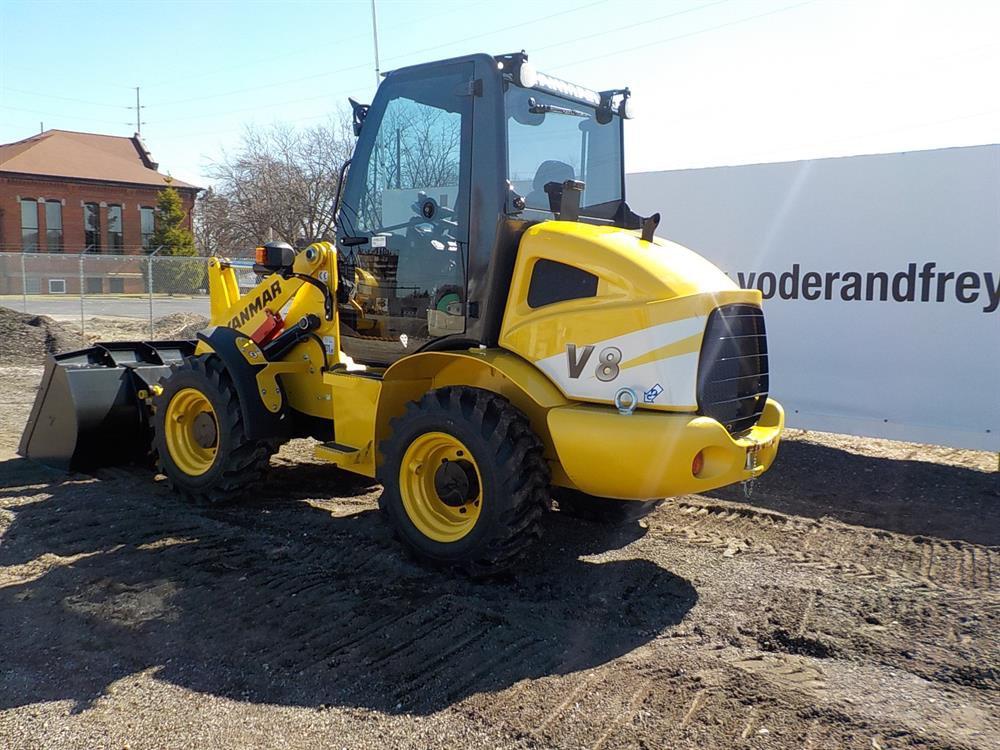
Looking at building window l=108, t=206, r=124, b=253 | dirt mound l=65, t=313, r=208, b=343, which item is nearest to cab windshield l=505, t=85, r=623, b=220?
dirt mound l=65, t=313, r=208, b=343

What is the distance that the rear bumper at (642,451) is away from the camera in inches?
159

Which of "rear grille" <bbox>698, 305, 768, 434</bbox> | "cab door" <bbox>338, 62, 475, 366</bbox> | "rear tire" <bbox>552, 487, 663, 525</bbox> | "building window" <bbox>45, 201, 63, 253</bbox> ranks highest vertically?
"building window" <bbox>45, 201, 63, 253</bbox>

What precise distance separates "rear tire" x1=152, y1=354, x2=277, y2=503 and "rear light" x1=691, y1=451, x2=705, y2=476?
10.1 feet

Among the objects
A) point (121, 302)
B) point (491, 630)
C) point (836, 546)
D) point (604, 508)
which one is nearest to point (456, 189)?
point (604, 508)

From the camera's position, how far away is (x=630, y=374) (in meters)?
4.17

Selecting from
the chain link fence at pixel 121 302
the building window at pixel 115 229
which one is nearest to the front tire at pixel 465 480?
the chain link fence at pixel 121 302

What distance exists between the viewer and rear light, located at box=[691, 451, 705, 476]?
13.5ft

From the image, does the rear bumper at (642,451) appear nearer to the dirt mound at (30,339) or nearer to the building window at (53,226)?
the dirt mound at (30,339)

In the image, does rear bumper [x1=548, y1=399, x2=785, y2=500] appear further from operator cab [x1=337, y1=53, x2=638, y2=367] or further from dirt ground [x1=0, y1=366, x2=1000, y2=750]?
operator cab [x1=337, y1=53, x2=638, y2=367]

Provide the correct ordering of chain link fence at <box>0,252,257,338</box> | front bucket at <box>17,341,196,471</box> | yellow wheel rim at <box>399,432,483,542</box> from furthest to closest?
1. chain link fence at <box>0,252,257,338</box>
2. front bucket at <box>17,341,196,471</box>
3. yellow wheel rim at <box>399,432,483,542</box>

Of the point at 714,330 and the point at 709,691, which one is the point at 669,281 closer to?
the point at 714,330

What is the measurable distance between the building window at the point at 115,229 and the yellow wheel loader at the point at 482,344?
145 ft

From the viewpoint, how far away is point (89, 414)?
6.50 meters

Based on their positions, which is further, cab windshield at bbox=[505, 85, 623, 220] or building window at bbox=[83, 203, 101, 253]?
building window at bbox=[83, 203, 101, 253]
